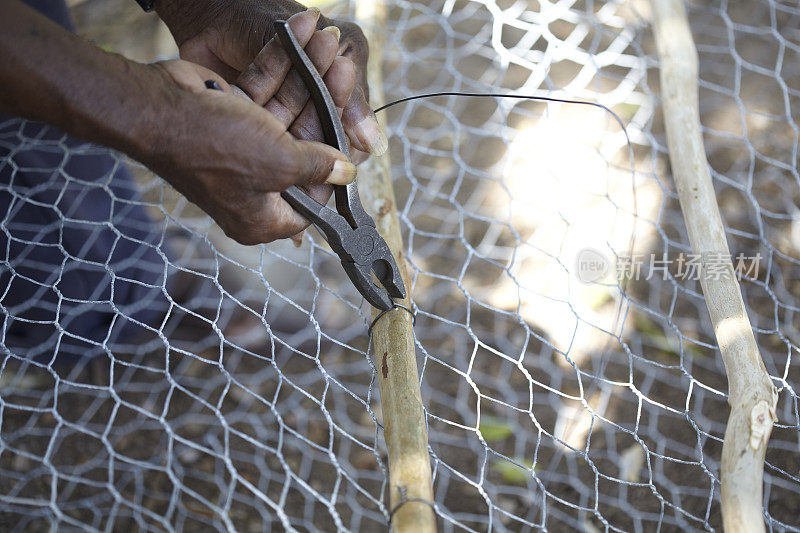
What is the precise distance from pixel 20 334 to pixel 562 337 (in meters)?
1.29

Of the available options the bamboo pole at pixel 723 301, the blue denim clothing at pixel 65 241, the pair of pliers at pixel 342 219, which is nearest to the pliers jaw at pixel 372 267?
the pair of pliers at pixel 342 219

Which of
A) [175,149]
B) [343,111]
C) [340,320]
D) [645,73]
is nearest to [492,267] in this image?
[340,320]

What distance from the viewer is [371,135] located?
108 centimetres

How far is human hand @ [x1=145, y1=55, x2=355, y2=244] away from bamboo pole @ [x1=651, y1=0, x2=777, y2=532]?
64 cm

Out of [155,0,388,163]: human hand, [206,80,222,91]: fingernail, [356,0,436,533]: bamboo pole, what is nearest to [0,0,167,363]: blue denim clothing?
[155,0,388,163]: human hand

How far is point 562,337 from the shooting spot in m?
1.74

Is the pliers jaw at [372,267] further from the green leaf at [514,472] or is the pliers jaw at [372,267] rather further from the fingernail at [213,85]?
the green leaf at [514,472]

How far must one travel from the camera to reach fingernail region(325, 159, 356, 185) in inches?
37.5

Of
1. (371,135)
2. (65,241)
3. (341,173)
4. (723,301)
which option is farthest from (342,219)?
(65,241)

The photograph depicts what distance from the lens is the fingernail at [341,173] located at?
95 cm

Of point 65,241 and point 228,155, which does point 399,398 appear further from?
point 65,241

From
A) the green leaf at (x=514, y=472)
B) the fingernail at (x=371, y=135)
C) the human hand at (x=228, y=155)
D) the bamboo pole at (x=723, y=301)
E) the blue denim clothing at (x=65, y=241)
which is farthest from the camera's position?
the green leaf at (x=514, y=472)

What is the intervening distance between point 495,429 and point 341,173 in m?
0.89

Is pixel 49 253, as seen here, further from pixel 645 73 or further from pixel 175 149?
pixel 645 73
